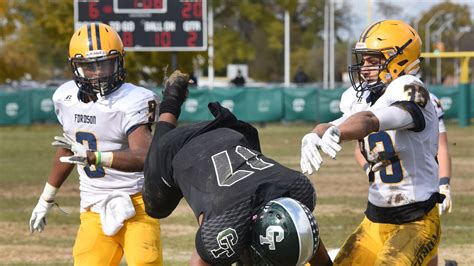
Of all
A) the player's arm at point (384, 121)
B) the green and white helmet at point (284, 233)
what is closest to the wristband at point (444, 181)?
the player's arm at point (384, 121)

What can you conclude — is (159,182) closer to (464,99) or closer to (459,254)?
(459,254)

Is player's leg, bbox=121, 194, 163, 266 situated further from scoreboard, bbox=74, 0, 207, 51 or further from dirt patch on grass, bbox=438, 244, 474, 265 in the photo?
scoreboard, bbox=74, 0, 207, 51

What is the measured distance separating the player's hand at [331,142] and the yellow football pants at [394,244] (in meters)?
1.10

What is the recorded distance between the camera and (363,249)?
539 centimetres

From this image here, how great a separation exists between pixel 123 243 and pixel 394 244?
1.58 m

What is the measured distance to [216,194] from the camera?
157 inches

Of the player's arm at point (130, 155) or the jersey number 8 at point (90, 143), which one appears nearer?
the player's arm at point (130, 155)

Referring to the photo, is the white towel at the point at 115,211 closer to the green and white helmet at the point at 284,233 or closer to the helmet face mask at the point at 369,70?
the helmet face mask at the point at 369,70

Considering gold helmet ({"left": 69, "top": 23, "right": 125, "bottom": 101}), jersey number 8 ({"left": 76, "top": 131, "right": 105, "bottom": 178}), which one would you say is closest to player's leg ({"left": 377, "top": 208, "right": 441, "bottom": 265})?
jersey number 8 ({"left": 76, "top": 131, "right": 105, "bottom": 178})

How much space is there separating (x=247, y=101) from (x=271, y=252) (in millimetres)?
23943

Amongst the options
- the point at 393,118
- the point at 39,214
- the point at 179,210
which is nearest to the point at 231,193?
the point at 393,118

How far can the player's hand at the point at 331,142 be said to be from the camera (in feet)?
13.5

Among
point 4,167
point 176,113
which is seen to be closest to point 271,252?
point 176,113

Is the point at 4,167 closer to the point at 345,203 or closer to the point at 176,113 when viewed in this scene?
the point at 345,203
